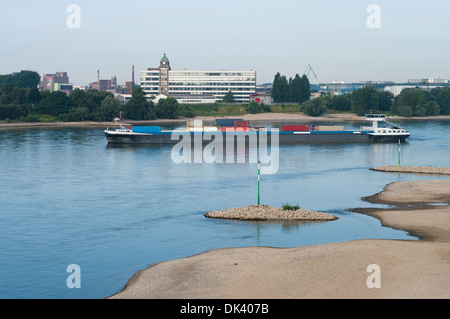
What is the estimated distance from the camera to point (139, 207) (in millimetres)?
57625

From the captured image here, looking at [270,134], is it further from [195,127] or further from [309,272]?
[309,272]

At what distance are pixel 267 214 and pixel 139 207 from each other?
14.1m

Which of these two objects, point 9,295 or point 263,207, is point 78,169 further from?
point 9,295

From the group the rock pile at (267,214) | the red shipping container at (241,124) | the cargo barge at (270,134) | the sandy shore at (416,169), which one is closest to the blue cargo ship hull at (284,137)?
the cargo barge at (270,134)

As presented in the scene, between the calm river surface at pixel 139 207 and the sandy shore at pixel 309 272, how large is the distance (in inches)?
106

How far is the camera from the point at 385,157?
344 ft

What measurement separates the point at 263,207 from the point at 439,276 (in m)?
23.1

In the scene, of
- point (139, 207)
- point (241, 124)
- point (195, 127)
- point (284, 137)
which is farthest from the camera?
point (241, 124)

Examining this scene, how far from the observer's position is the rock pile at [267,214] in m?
50.3

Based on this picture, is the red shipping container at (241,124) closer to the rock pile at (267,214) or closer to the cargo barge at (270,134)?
the cargo barge at (270,134)

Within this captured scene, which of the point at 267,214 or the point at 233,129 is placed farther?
the point at 233,129

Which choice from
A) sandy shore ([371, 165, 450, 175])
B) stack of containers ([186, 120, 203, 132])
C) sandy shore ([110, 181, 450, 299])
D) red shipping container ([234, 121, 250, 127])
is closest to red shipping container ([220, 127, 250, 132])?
red shipping container ([234, 121, 250, 127])

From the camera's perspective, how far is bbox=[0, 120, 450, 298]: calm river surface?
38438 mm

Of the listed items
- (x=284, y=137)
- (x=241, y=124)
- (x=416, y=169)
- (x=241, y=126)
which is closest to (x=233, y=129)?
(x=241, y=126)
